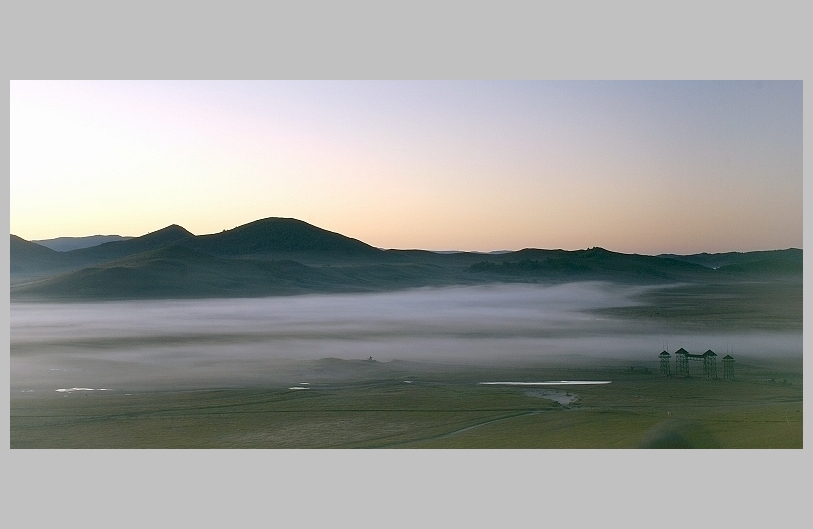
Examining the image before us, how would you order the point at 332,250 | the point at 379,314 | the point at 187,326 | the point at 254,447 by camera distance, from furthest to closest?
the point at 332,250 < the point at 379,314 < the point at 187,326 < the point at 254,447

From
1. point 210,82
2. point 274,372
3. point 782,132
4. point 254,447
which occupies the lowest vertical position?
point 254,447

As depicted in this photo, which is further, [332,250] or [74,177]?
[332,250]

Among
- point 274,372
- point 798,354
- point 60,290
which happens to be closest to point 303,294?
point 274,372

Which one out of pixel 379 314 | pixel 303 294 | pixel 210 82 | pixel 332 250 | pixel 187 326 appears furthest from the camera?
pixel 303 294

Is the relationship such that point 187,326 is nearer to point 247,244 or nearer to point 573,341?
point 247,244

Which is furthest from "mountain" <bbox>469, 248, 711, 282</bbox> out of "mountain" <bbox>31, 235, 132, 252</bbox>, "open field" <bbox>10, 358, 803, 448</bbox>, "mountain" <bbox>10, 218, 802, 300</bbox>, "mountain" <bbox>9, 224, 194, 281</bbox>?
"mountain" <bbox>31, 235, 132, 252</bbox>

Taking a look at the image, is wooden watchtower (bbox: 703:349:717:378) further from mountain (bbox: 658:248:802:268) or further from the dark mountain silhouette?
the dark mountain silhouette

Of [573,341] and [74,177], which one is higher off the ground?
[74,177]
